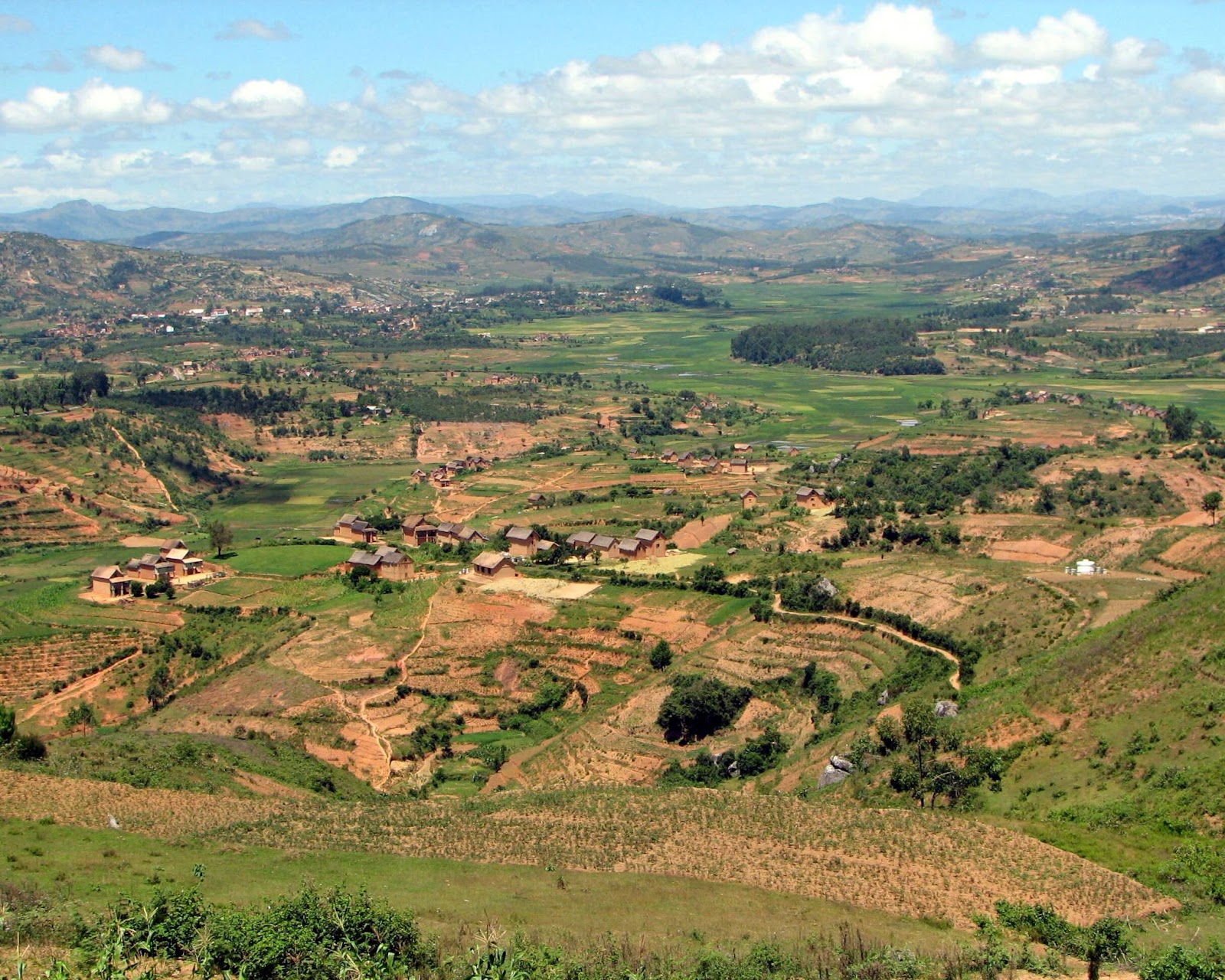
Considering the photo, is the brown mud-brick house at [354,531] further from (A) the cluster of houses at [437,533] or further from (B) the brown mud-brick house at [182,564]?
(B) the brown mud-brick house at [182,564]

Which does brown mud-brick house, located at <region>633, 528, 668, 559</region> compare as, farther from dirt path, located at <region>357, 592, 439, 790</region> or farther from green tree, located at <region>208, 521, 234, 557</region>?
green tree, located at <region>208, 521, 234, 557</region>

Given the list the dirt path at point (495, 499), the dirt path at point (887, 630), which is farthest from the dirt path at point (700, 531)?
the dirt path at point (495, 499)

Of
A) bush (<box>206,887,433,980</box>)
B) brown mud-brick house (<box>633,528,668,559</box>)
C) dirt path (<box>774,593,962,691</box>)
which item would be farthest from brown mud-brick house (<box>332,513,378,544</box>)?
bush (<box>206,887,433,980</box>)

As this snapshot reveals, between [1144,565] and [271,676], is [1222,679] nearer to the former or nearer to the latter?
[1144,565]

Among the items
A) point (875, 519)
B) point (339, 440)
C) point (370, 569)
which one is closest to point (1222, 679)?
point (875, 519)

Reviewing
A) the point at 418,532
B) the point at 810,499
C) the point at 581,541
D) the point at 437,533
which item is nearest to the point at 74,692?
the point at 418,532

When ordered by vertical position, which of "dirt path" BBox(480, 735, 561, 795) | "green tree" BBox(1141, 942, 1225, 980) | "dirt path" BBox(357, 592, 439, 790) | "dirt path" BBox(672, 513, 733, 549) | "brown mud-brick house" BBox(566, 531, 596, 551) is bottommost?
"dirt path" BBox(480, 735, 561, 795)
